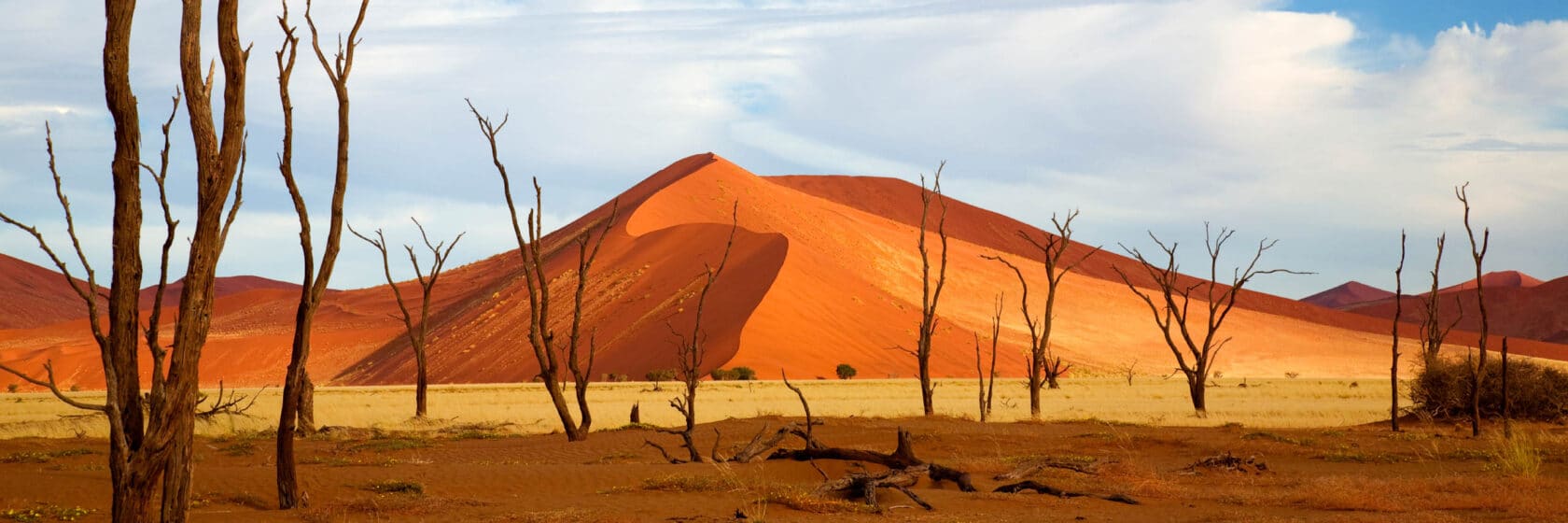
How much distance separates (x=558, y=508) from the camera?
34.3ft

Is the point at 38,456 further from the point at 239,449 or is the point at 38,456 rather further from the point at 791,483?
the point at 791,483

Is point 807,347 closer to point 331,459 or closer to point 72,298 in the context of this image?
point 331,459

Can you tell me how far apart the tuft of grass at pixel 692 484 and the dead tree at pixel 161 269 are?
573 cm

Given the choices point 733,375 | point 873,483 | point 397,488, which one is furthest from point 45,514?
point 733,375

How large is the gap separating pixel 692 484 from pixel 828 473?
212 centimetres

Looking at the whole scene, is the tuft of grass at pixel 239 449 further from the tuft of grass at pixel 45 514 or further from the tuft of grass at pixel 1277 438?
the tuft of grass at pixel 1277 438

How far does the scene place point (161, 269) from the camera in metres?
7.09

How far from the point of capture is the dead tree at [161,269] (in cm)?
657

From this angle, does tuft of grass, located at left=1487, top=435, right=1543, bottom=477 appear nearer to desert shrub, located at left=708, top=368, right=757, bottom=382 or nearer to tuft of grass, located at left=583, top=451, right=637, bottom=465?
tuft of grass, located at left=583, top=451, right=637, bottom=465

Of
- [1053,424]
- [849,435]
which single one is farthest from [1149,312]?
[849,435]

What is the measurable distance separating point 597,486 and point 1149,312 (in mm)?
82483

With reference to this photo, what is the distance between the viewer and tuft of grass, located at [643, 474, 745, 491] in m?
12.1

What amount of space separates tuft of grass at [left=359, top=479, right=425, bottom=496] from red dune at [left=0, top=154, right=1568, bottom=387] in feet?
141

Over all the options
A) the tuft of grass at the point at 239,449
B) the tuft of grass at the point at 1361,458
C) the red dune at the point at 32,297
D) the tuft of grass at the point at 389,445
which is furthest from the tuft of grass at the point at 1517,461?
the red dune at the point at 32,297
